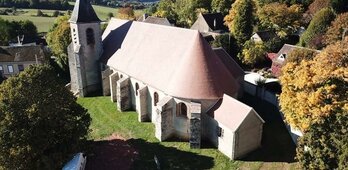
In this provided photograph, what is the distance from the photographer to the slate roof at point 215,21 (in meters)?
77.1

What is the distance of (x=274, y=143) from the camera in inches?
1319

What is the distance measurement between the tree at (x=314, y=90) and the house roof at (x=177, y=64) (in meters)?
6.56

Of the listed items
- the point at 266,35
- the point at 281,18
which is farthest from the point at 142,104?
the point at 281,18

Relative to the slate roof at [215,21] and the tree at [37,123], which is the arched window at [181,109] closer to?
the tree at [37,123]

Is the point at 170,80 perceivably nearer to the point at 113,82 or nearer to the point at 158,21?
the point at 113,82

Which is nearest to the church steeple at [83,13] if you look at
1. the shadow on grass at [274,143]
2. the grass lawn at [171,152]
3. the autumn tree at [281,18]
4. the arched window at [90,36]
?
the arched window at [90,36]

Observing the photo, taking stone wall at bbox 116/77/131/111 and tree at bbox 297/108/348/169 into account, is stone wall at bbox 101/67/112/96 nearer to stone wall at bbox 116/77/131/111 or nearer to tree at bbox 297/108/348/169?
stone wall at bbox 116/77/131/111

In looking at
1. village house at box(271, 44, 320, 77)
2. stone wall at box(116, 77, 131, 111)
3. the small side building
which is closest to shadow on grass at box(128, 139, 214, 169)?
the small side building

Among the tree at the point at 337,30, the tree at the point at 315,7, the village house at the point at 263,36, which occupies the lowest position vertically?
the village house at the point at 263,36

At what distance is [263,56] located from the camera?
5894cm

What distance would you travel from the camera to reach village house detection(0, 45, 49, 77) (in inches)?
2422

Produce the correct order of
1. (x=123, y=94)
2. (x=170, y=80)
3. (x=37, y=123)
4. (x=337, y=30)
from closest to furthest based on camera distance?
(x=37, y=123) → (x=170, y=80) → (x=123, y=94) → (x=337, y=30)

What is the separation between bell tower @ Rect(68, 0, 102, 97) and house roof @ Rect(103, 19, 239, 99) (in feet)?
20.4

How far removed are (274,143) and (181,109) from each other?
10078 mm
